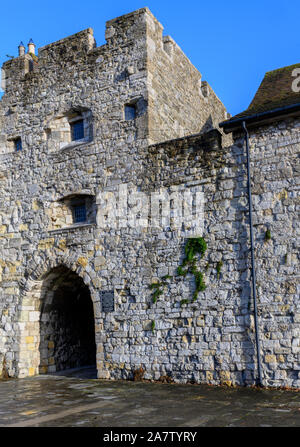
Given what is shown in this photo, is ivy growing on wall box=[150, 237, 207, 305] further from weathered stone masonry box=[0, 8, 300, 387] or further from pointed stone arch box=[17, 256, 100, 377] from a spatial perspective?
pointed stone arch box=[17, 256, 100, 377]

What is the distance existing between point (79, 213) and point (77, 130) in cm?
202

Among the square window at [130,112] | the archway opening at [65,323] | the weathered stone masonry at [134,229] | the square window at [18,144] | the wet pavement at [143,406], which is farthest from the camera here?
the square window at [18,144]

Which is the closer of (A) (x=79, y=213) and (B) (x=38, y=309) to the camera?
(A) (x=79, y=213)

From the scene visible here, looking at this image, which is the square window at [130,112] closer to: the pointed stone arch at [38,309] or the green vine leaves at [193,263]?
the green vine leaves at [193,263]

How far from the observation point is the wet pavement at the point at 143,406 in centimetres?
575

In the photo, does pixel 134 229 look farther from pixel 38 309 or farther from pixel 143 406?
pixel 143 406

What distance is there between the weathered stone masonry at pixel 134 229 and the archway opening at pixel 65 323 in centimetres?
4

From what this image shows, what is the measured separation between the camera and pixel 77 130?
443 inches

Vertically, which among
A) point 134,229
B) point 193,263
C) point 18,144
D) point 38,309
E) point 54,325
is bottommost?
point 54,325

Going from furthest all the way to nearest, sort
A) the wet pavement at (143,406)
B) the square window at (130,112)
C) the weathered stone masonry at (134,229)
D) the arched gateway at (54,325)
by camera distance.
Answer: the arched gateway at (54,325)
the square window at (130,112)
the weathered stone masonry at (134,229)
the wet pavement at (143,406)

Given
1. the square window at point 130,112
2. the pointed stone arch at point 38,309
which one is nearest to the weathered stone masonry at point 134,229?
the pointed stone arch at point 38,309

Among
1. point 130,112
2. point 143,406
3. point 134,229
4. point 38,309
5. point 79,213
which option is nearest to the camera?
point 143,406

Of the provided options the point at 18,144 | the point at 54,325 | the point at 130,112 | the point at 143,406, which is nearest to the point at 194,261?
the point at 143,406

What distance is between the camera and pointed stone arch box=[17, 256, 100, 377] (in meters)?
10.6
